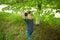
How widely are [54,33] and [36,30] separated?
723 millimetres

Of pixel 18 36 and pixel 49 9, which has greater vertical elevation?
pixel 49 9

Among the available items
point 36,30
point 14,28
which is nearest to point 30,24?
point 36,30

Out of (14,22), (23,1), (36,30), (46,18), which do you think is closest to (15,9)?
(23,1)

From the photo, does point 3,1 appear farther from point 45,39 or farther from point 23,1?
point 45,39

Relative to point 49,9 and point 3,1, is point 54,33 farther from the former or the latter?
point 3,1

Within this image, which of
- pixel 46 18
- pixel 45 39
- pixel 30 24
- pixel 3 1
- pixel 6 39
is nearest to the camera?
pixel 46 18

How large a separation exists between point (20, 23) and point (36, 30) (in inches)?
38.5

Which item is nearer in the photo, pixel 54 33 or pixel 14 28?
pixel 54 33

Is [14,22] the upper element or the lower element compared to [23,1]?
lower

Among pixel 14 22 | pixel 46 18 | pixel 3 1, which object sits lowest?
pixel 14 22

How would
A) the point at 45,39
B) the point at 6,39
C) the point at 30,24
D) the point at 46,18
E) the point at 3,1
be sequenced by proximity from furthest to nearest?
the point at 6,39
the point at 45,39
the point at 30,24
the point at 3,1
the point at 46,18

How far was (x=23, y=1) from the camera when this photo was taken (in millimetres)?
6992

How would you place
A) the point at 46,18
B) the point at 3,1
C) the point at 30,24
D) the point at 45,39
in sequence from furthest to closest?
the point at 45,39, the point at 30,24, the point at 3,1, the point at 46,18

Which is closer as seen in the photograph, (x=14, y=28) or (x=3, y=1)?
(x=3, y=1)
